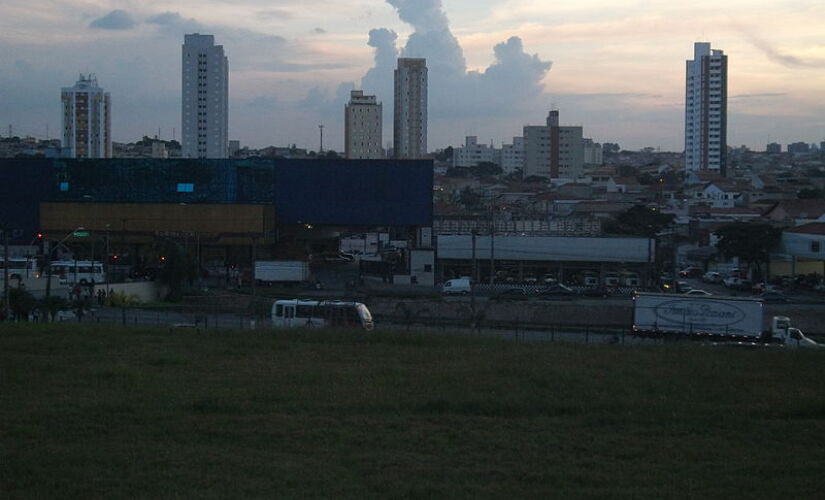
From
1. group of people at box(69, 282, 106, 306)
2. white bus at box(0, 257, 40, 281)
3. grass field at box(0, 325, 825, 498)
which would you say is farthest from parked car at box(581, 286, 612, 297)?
white bus at box(0, 257, 40, 281)

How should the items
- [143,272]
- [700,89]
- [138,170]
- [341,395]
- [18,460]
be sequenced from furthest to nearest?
[700,89], [138,170], [143,272], [341,395], [18,460]

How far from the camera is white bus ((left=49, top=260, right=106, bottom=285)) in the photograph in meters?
24.9

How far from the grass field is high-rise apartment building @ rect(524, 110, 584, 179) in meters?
78.6

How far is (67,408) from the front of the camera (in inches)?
294

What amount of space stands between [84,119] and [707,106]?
178 feet

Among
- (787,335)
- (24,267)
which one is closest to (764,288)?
(787,335)

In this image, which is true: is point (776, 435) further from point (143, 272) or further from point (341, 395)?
point (143, 272)

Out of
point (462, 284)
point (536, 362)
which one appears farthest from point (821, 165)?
point (536, 362)

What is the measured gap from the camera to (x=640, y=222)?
37531 mm

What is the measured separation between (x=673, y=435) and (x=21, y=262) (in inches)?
891

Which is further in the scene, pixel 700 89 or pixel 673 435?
pixel 700 89

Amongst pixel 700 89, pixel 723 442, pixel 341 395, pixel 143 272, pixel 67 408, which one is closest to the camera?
pixel 723 442

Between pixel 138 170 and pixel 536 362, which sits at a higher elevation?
pixel 138 170

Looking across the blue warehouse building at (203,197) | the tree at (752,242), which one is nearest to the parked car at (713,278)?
the tree at (752,242)
